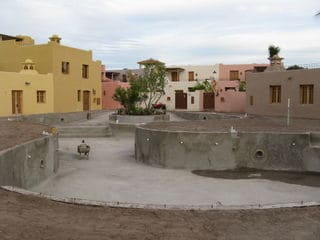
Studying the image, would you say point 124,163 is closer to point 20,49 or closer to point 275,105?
point 275,105

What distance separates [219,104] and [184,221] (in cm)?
3728

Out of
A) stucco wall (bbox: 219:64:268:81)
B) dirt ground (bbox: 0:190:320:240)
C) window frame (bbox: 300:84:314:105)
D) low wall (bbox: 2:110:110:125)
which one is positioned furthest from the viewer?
stucco wall (bbox: 219:64:268:81)

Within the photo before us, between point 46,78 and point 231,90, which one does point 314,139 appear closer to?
point 46,78

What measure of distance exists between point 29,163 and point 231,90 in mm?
33730

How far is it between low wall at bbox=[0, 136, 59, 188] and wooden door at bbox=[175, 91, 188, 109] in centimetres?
3388

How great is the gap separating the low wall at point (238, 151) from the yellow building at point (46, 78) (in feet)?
62.6

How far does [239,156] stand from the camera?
1633cm

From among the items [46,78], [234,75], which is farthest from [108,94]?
[234,75]

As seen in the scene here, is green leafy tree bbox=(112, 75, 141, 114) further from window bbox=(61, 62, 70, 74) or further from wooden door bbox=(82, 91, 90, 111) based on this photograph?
wooden door bbox=(82, 91, 90, 111)

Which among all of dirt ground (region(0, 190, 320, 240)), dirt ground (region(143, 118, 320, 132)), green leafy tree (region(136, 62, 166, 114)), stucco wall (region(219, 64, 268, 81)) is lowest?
dirt ground (region(0, 190, 320, 240))

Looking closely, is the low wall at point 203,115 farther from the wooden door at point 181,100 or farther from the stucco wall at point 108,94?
the stucco wall at point 108,94

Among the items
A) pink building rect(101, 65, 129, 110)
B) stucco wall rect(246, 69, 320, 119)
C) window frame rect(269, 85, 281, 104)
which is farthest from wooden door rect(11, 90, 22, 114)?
window frame rect(269, 85, 281, 104)

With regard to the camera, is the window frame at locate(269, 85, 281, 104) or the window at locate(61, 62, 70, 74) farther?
the window at locate(61, 62, 70, 74)

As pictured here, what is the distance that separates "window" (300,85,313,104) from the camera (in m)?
29.1
